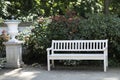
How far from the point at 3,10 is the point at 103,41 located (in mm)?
4527

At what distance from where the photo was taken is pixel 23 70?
10.3 meters

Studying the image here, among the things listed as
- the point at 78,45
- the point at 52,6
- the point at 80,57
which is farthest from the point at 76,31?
the point at 52,6

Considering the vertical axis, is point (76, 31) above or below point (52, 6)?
below

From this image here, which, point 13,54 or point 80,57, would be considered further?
point 13,54

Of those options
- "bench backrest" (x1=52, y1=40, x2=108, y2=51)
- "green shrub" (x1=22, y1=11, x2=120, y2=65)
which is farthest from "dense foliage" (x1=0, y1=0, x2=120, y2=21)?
"bench backrest" (x1=52, y1=40, x2=108, y2=51)

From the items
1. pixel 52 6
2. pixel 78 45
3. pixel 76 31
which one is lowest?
pixel 78 45

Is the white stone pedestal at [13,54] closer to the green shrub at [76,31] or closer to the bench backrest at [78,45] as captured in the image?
the green shrub at [76,31]

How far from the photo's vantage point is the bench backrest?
420 inches

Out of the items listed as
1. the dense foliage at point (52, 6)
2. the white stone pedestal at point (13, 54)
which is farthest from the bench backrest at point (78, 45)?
the dense foliage at point (52, 6)

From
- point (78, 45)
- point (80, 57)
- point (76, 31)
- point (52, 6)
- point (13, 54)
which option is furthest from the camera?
point (52, 6)

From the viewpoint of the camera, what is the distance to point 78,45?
1080 centimetres

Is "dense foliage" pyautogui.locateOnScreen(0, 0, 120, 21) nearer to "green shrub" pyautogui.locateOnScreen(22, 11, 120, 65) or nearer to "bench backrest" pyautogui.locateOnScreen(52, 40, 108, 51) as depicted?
"green shrub" pyautogui.locateOnScreen(22, 11, 120, 65)

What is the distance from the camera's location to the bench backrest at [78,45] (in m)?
10.7

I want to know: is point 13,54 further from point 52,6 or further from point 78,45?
point 52,6
